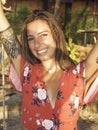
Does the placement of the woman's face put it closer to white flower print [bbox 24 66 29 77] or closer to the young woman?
the young woman

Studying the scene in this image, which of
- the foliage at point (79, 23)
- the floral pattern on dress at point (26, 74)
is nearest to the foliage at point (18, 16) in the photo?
the foliage at point (79, 23)

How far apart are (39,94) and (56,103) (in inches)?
4.4

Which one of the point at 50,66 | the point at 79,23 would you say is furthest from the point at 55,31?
the point at 79,23

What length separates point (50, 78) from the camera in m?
2.13

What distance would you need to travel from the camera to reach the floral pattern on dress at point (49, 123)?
6.72 ft

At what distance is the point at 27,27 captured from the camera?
2105 millimetres

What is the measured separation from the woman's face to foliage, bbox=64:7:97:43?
38.7ft

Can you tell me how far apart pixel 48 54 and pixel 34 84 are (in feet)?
0.62

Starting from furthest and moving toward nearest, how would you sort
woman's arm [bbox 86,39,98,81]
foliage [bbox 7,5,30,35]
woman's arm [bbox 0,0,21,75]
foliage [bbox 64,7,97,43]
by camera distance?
foliage [bbox 64,7,97,43]
foliage [bbox 7,5,30,35]
woman's arm [bbox 0,0,21,75]
woman's arm [bbox 86,39,98,81]

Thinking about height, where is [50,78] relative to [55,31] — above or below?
below

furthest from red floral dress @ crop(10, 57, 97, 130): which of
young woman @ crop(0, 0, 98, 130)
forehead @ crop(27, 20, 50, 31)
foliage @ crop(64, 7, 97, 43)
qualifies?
foliage @ crop(64, 7, 97, 43)

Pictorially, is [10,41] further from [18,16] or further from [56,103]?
[18,16]

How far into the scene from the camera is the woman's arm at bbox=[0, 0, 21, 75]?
7.48 feet

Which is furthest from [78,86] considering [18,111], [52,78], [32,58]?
[18,111]
